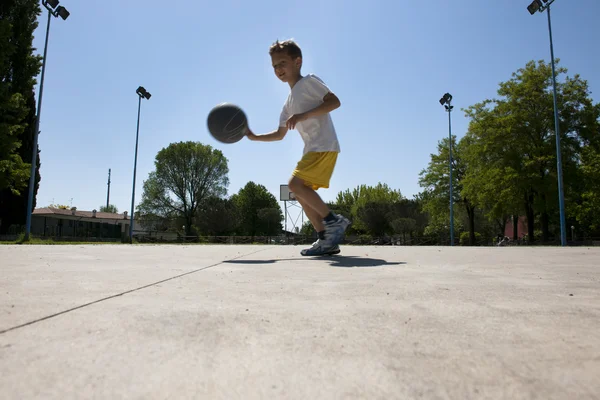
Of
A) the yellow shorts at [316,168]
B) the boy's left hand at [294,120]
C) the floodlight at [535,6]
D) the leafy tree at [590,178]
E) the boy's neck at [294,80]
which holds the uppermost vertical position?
the floodlight at [535,6]

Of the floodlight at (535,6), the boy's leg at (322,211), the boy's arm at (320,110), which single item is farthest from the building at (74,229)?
the floodlight at (535,6)

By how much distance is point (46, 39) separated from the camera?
1875 cm

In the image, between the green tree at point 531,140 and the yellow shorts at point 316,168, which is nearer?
the yellow shorts at point 316,168

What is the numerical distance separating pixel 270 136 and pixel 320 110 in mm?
936

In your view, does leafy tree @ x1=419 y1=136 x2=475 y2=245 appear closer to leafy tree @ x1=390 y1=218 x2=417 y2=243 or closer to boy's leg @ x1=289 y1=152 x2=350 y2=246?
leafy tree @ x1=390 y1=218 x2=417 y2=243

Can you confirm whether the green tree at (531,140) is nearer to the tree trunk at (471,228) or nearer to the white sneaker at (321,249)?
the tree trunk at (471,228)

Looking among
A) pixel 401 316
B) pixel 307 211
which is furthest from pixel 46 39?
pixel 401 316

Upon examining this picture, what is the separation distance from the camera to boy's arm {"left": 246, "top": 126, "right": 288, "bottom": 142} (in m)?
4.81

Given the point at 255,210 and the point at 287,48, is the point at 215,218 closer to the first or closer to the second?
the point at 255,210

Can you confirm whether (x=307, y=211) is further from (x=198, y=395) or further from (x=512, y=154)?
(x=512, y=154)

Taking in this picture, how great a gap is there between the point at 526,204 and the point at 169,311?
86.3 ft

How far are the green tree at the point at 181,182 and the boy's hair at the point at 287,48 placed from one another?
41518 millimetres

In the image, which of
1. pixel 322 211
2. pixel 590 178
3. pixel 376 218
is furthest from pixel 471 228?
pixel 322 211

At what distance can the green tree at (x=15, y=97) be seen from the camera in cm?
1520
